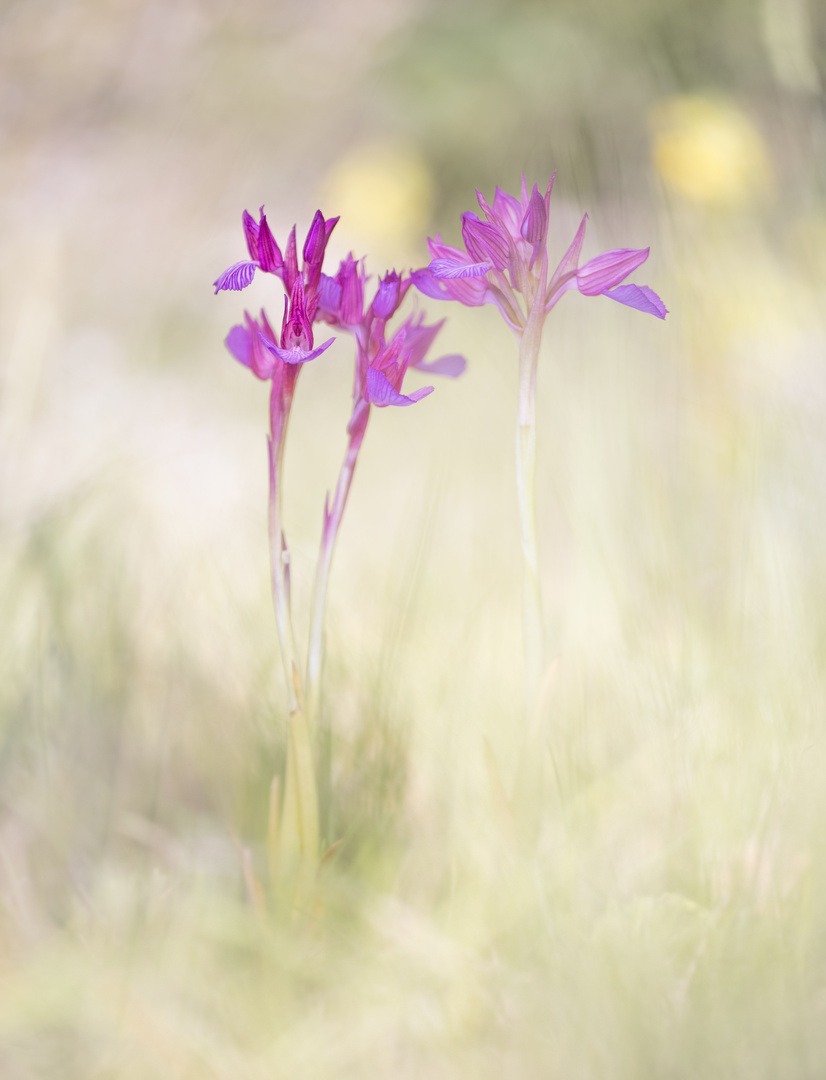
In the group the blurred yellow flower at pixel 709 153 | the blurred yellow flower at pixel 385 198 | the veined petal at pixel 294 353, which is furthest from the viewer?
the blurred yellow flower at pixel 385 198

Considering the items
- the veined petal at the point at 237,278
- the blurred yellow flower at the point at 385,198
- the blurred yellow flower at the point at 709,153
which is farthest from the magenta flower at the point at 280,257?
the blurred yellow flower at the point at 385,198

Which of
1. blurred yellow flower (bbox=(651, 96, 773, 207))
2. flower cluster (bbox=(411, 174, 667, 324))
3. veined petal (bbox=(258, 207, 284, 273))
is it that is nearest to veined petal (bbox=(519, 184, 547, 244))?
flower cluster (bbox=(411, 174, 667, 324))

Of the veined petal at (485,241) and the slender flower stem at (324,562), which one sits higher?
the veined petal at (485,241)

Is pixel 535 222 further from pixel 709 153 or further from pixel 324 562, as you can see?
pixel 709 153

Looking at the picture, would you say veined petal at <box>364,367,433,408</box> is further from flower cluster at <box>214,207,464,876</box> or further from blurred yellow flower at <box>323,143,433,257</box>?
blurred yellow flower at <box>323,143,433,257</box>

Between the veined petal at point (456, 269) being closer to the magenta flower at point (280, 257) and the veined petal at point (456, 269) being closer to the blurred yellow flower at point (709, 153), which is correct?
the magenta flower at point (280, 257)

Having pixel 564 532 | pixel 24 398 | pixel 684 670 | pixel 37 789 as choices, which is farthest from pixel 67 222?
pixel 684 670
